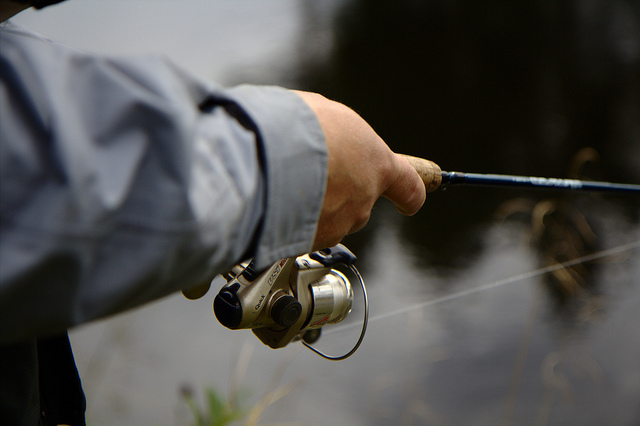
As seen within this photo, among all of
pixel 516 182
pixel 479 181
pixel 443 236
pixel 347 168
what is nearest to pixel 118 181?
pixel 347 168

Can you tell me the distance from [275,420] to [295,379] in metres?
0.23

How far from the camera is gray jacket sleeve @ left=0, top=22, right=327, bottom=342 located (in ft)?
1.28

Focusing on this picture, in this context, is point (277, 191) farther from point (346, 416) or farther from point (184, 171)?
point (346, 416)

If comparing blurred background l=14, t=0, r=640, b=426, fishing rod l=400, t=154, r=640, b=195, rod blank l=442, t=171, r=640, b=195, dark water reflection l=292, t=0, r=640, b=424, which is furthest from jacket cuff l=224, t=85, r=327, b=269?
dark water reflection l=292, t=0, r=640, b=424

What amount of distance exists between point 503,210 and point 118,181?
2651mm

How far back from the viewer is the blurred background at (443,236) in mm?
2002

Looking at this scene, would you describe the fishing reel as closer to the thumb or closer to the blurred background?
the thumb

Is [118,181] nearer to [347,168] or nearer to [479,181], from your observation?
[347,168]

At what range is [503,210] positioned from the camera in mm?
2822

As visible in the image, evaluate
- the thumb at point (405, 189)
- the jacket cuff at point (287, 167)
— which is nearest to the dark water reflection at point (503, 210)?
the thumb at point (405, 189)

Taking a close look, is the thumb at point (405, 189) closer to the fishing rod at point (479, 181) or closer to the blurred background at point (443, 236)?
the fishing rod at point (479, 181)

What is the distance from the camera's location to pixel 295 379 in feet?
6.72

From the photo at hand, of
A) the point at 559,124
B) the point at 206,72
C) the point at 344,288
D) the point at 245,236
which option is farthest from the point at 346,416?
the point at 559,124

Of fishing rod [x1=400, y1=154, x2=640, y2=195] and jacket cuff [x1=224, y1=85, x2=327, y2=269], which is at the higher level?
jacket cuff [x1=224, y1=85, x2=327, y2=269]
